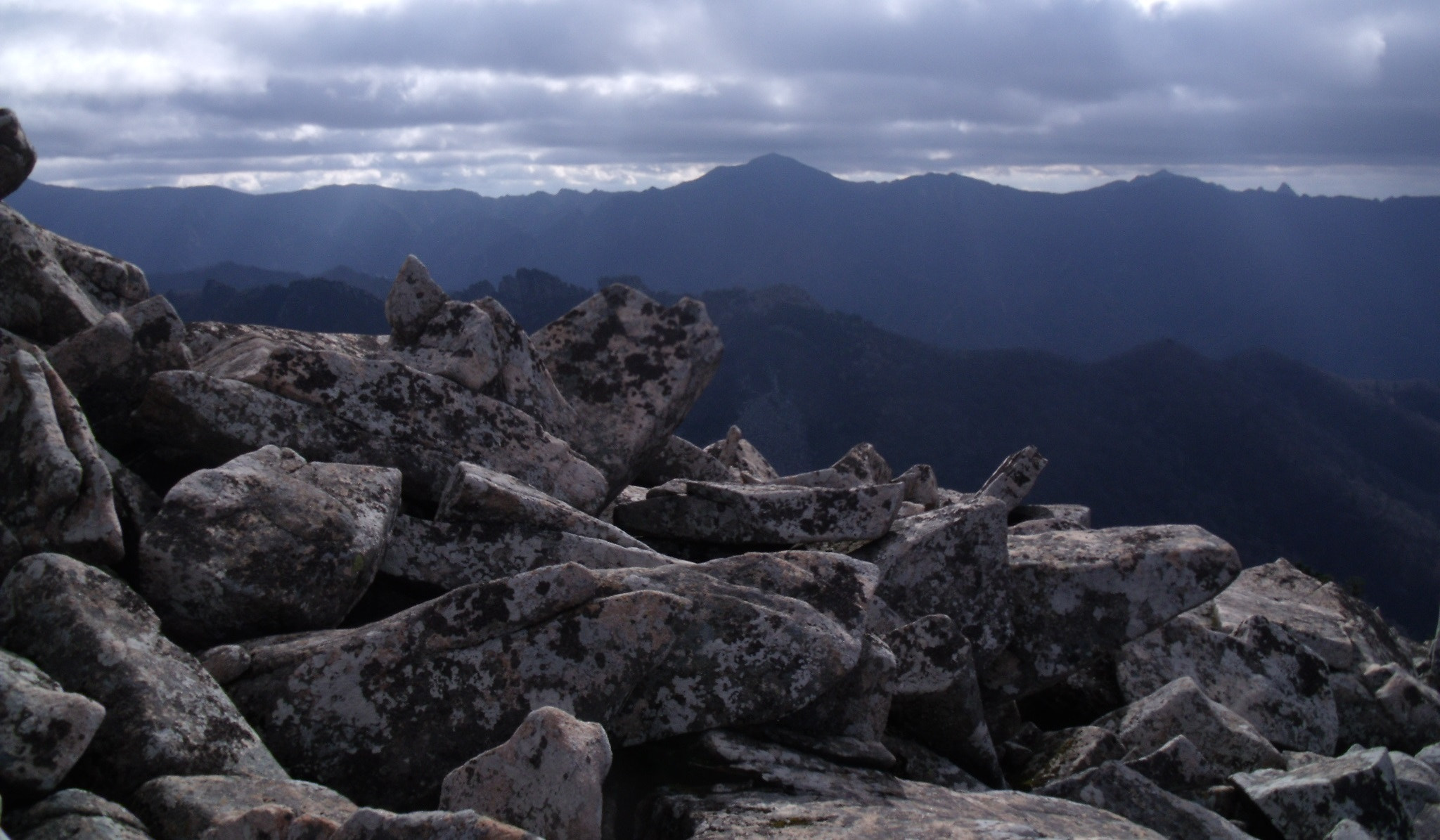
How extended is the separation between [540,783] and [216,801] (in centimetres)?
165

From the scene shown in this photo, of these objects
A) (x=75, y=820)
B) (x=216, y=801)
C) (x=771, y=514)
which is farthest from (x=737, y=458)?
(x=75, y=820)

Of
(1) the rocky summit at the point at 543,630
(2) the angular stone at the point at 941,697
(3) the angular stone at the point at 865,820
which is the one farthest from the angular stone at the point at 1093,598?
(3) the angular stone at the point at 865,820

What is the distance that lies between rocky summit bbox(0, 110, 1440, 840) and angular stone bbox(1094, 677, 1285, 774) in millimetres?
35

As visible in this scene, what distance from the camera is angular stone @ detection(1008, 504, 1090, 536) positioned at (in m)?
13.4

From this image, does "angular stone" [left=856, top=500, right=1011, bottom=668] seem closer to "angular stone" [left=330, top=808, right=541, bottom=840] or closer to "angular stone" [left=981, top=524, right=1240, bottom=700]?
"angular stone" [left=981, top=524, right=1240, bottom=700]

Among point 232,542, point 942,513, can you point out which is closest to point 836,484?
point 942,513

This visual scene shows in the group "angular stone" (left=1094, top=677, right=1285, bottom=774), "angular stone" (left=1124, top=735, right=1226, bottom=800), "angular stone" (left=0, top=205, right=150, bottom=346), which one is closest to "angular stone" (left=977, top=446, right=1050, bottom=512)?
"angular stone" (left=1094, top=677, right=1285, bottom=774)

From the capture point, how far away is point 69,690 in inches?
221

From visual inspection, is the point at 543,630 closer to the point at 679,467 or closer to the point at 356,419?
the point at 356,419

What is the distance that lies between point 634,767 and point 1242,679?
811 cm

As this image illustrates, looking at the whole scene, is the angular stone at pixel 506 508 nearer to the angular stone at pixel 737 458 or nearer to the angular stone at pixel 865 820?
the angular stone at pixel 865 820

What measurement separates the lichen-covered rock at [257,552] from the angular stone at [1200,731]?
7.36 meters

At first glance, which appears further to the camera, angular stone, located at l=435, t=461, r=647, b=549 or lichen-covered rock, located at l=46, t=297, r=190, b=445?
lichen-covered rock, located at l=46, t=297, r=190, b=445

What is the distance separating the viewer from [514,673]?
6574 millimetres
